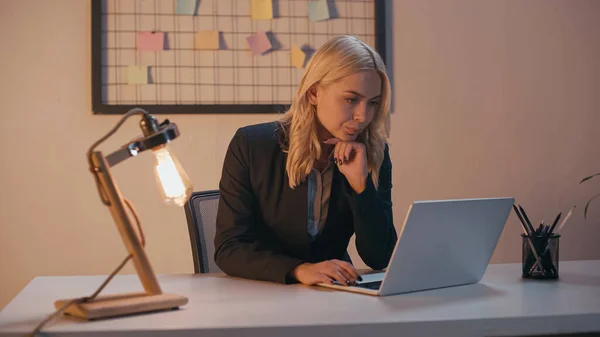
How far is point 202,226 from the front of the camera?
80.3 inches

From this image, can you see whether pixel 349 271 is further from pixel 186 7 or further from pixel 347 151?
pixel 186 7

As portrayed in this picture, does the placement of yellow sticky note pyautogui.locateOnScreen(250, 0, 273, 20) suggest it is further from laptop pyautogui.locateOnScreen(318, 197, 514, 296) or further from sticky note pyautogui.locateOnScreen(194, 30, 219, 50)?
laptop pyautogui.locateOnScreen(318, 197, 514, 296)

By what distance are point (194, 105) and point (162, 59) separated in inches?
8.6

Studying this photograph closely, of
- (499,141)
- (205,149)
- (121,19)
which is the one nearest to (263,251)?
(205,149)

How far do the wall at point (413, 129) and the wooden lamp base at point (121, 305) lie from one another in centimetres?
171

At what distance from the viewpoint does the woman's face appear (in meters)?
1.82

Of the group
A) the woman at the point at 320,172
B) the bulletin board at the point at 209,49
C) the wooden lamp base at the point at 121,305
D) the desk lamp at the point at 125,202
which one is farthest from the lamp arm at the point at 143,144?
the bulletin board at the point at 209,49

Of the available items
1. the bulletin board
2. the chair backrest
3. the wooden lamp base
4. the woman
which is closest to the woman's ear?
the woman

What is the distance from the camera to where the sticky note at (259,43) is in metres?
2.97

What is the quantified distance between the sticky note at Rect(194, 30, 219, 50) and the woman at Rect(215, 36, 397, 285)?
1.04m

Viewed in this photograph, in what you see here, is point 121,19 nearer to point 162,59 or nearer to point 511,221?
point 162,59

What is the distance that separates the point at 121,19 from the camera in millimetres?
2904

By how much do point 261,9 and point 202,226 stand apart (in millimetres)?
1239

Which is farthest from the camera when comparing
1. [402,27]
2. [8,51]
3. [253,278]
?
[402,27]
